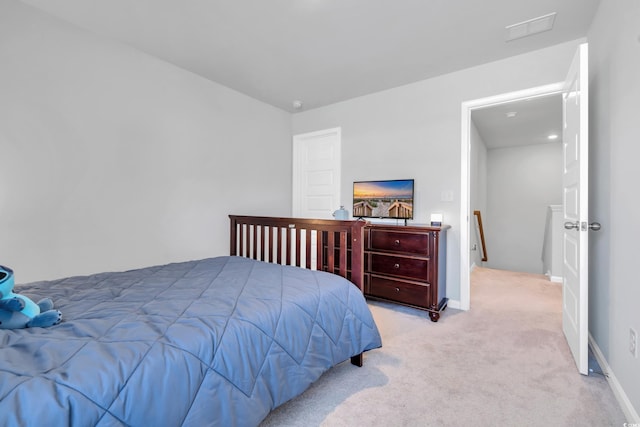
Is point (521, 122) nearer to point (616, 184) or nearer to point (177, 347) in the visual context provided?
point (616, 184)

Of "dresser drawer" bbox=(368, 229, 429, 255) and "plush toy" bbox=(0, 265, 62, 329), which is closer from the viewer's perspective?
"plush toy" bbox=(0, 265, 62, 329)

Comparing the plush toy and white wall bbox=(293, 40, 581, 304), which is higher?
white wall bbox=(293, 40, 581, 304)

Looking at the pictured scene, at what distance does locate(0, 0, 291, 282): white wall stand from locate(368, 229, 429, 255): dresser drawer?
1.62 m

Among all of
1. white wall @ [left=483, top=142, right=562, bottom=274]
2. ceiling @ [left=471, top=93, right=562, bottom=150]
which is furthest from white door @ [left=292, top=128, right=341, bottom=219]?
white wall @ [left=483, top=142, right=562, bottom=274]

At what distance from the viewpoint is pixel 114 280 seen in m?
1.70

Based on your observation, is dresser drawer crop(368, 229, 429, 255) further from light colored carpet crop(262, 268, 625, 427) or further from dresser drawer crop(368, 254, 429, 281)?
light colored carpet crop(262, 268, 625, 427)

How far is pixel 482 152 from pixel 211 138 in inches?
193

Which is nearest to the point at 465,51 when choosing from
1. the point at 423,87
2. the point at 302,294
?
the point at 423,87

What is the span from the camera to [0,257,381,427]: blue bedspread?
30.0 inches

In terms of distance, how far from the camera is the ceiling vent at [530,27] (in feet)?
7.09

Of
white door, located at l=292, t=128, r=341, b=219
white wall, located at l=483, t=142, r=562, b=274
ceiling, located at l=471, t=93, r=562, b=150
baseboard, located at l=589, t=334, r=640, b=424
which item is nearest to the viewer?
baseboard, located at l=589, t=334, r=640, b=424

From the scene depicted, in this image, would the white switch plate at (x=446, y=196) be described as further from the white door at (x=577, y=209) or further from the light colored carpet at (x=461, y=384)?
the light colored carpet at (x=461, y=384)

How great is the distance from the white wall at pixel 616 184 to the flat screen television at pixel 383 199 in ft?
4.85

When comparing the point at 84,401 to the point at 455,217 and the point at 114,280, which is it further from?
the point at 455,217
